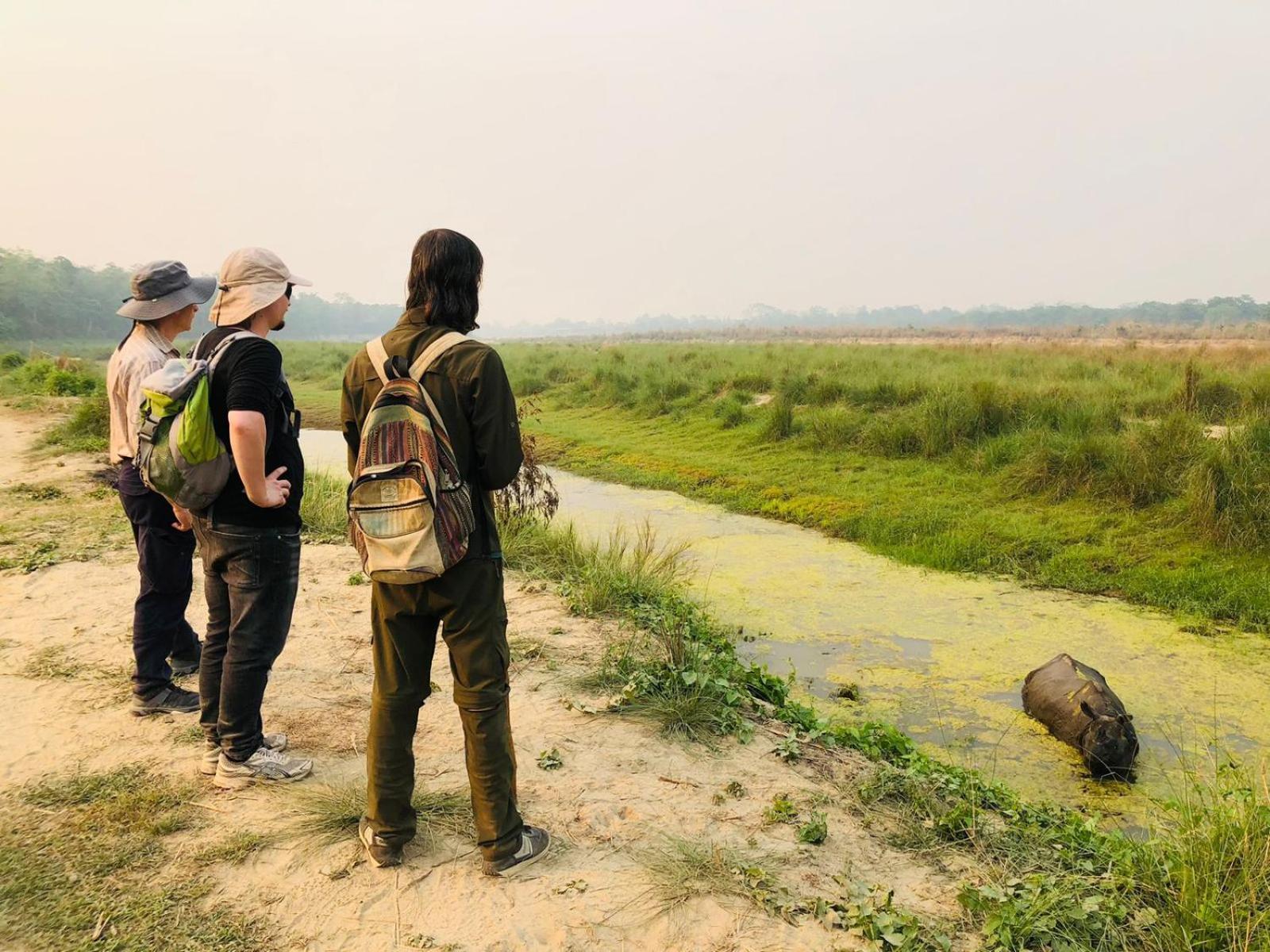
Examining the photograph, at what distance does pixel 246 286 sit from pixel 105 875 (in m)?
1.93

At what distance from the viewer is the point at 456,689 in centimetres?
252

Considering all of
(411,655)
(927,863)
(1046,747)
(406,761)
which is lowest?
(1046,747)

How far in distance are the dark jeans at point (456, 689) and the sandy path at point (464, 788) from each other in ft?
0.68

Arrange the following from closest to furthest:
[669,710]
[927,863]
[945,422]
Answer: [927,863] → [669,710] → [945,422]

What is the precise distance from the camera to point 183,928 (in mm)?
2361

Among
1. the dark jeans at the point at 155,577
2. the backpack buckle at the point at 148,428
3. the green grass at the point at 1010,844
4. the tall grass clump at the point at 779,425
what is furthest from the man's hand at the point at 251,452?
the tall grass clump at the point at 779,425

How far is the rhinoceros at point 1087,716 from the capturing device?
13.1 ft

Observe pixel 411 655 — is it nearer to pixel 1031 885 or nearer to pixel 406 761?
pixel 406 761

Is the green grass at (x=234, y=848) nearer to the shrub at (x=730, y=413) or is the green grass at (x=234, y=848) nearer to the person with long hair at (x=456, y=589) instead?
the person with long hair at (x=456, y=589)

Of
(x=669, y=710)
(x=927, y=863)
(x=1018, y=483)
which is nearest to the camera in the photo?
(x=927, y=863)

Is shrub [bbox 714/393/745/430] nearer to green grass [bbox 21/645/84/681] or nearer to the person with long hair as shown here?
green grass [bbox 21/645/84/681]

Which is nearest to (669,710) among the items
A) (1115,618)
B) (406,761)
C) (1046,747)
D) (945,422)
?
(406,761)

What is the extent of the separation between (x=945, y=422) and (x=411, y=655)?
30.6ft

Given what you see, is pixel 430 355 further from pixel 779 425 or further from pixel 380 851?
pixel 779 425
